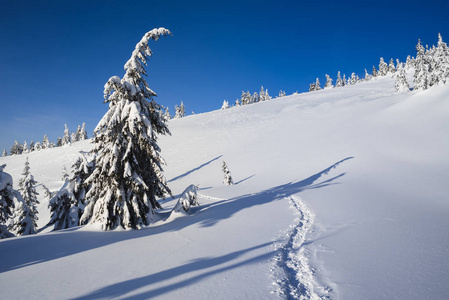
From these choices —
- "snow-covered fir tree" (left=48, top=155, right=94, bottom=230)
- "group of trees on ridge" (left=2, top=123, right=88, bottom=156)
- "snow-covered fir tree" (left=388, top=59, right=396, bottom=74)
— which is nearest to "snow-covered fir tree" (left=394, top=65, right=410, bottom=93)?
"snow-covered fir tree" (left=388, top=59, right=396, bottom=74)

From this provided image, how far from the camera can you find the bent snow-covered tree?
1041 cm

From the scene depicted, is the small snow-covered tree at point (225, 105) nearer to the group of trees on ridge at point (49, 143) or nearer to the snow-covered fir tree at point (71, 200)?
the group of trees on ridge at point (49, 143)

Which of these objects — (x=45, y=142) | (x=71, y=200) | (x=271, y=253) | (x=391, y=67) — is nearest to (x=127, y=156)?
(x=271, y=253)

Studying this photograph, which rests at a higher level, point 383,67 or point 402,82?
point 383,67

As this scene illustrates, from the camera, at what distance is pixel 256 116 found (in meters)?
76.2

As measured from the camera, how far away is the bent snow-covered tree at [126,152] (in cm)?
1041

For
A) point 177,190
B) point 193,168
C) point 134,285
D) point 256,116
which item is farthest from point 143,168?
point 256,116

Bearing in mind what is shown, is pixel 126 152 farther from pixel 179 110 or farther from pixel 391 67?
pixel 391 67

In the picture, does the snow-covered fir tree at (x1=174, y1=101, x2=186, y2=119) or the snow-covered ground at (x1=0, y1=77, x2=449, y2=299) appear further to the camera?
the snow-covered fir tree at (x1=174, y1=101, x2=186, y2=119)

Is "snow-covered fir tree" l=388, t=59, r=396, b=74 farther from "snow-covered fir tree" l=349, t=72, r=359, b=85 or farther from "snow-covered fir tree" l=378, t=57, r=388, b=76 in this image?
"snow-covered fir tree" l=349, t=72, r=359, b=85

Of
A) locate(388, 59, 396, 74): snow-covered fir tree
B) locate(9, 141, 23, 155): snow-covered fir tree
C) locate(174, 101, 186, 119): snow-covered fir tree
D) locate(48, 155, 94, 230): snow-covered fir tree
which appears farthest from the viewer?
locate(174, 101, 186, 119): snow-covered fir tree

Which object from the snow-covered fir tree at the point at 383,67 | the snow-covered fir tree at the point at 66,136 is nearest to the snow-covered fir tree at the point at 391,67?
the snow-covered fir tree at the point at 383,67

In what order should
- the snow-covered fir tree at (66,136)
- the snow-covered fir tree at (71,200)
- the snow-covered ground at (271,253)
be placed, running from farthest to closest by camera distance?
the snow-covered fir tree at (66,136) < the snow-covered fir tree at (71,200) < the snow-covered ground at (271,253)

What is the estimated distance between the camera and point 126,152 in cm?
1052
